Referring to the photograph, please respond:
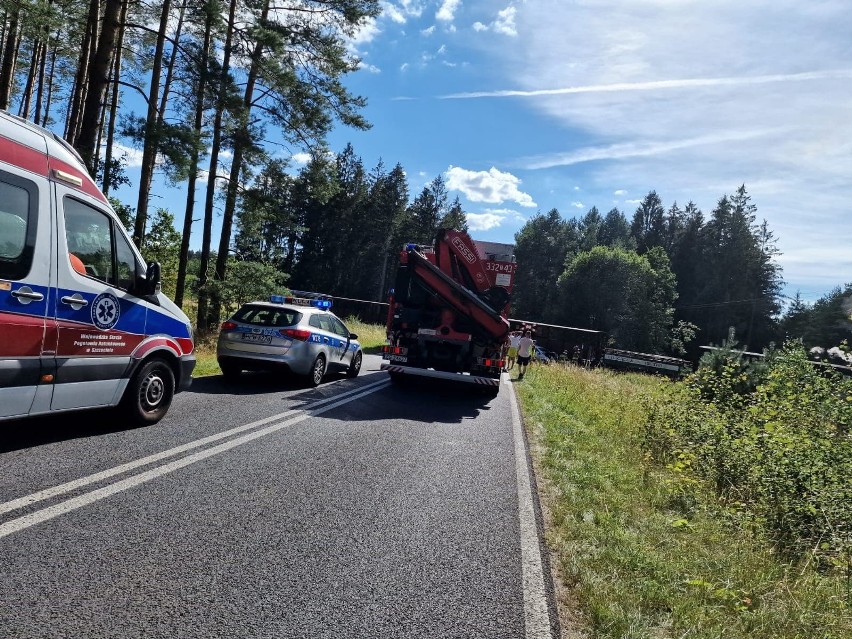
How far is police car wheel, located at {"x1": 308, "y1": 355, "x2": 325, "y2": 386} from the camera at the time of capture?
11.3 m

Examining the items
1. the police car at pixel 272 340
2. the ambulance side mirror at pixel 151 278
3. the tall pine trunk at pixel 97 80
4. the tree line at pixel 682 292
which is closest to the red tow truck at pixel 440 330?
the police car at pixel 272 340

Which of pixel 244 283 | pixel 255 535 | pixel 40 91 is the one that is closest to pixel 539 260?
pixel 40 91

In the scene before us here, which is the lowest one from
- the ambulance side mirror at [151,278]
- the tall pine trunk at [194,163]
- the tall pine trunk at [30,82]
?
the ambulance side mirror at [151,278]

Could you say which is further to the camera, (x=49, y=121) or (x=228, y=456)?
(x=49, y=121)

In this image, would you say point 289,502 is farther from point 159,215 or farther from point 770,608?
point 159,215

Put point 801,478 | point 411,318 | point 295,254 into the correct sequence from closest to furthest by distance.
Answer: point 801,478
point 411,318
point 295,254

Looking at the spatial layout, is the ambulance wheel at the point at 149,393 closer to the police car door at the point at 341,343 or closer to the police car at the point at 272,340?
the police car at the point at 272,340

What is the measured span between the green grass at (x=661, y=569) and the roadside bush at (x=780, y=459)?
1.18 feet

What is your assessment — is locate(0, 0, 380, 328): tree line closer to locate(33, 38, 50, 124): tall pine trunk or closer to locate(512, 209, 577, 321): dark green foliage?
locate(33, 38, 50, 124): tall pine trunk

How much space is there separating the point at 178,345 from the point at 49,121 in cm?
2651

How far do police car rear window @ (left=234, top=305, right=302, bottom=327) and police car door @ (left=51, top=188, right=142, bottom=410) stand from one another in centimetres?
431

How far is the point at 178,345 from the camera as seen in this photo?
6906 millimetres

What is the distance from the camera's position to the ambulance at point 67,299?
4.79 m

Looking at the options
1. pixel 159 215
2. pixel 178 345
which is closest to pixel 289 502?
pixel 178 345
